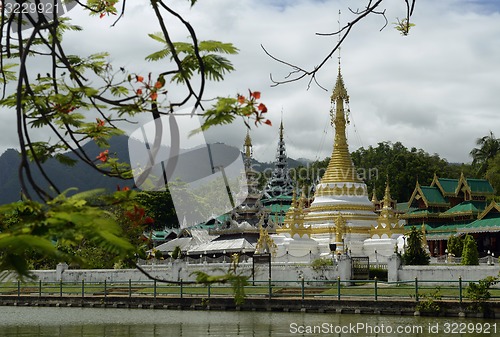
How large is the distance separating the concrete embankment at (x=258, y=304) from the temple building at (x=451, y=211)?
22.3 m

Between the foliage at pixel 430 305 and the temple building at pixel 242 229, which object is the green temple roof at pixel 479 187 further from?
the foliage at pixel 430 305

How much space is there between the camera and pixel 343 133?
43219 millimetres

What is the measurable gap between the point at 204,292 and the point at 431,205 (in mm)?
24988

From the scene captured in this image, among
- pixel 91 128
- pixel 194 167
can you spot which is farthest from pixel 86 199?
pixel 194 167

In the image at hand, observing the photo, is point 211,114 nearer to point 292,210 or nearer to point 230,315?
point 230,315

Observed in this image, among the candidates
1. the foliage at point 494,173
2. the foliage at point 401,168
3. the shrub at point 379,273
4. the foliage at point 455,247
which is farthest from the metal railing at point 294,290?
the foliage at point 401,168

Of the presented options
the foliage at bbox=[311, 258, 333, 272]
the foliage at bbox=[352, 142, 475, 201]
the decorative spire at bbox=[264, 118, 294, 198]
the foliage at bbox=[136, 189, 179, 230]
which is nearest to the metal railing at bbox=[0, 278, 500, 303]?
the foliage at bbox=[311, 258, 333, 272]

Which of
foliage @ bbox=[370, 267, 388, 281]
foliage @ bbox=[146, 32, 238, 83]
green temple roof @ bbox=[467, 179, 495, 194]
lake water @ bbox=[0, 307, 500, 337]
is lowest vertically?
lake water @ bbox=[0, 307, 500, 337]

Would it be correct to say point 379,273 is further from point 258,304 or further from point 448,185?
point 448,185

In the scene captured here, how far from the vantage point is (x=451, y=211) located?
46781mm

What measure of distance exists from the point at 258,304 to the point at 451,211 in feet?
83.8

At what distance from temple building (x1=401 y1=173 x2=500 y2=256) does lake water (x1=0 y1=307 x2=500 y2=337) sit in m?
24.5

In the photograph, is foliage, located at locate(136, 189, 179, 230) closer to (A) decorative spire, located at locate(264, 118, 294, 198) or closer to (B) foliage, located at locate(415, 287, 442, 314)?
(A) decorative spire, located at locate(264, 118, 294, 198)

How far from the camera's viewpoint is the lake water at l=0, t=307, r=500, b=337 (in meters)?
17.2
